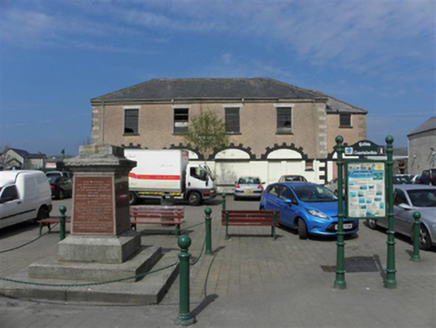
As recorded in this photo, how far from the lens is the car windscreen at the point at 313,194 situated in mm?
10586

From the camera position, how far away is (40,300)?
5.18m

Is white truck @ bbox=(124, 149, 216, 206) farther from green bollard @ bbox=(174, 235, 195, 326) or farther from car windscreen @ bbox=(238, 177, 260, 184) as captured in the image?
green bollard @ bbox=(174, 235, 195, 326)

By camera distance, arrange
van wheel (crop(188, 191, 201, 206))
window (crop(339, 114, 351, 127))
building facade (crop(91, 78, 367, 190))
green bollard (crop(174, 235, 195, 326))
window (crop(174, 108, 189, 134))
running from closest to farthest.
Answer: green bollard (crop(174, 235, 195, 326)) < van wheel (crop(188, 191, 201, 206)) < building facade (crop(91, 78, 367, 190)) < window (crop(174, 108, 189, 134)) < window (crop(339, 114, 351, 127))

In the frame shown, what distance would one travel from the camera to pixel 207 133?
24.1 metres

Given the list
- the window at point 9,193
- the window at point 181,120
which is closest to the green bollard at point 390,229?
the window at point 9,193

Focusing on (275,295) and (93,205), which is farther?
(93,205)

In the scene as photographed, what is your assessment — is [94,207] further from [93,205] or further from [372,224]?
[372,224]

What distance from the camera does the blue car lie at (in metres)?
9.47

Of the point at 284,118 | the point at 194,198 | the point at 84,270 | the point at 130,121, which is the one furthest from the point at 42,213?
the point at 284,118

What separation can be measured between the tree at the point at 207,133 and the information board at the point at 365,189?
18.4m

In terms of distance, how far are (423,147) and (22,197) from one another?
45358 mm

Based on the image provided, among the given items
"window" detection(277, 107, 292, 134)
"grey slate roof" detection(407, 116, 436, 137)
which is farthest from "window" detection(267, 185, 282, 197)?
"grey slate roof" detection(407, 116, 436, 137)

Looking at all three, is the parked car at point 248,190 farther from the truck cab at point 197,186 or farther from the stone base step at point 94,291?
the stone base step at point 94,291

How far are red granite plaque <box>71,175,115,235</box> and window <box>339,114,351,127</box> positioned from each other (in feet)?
81.0
